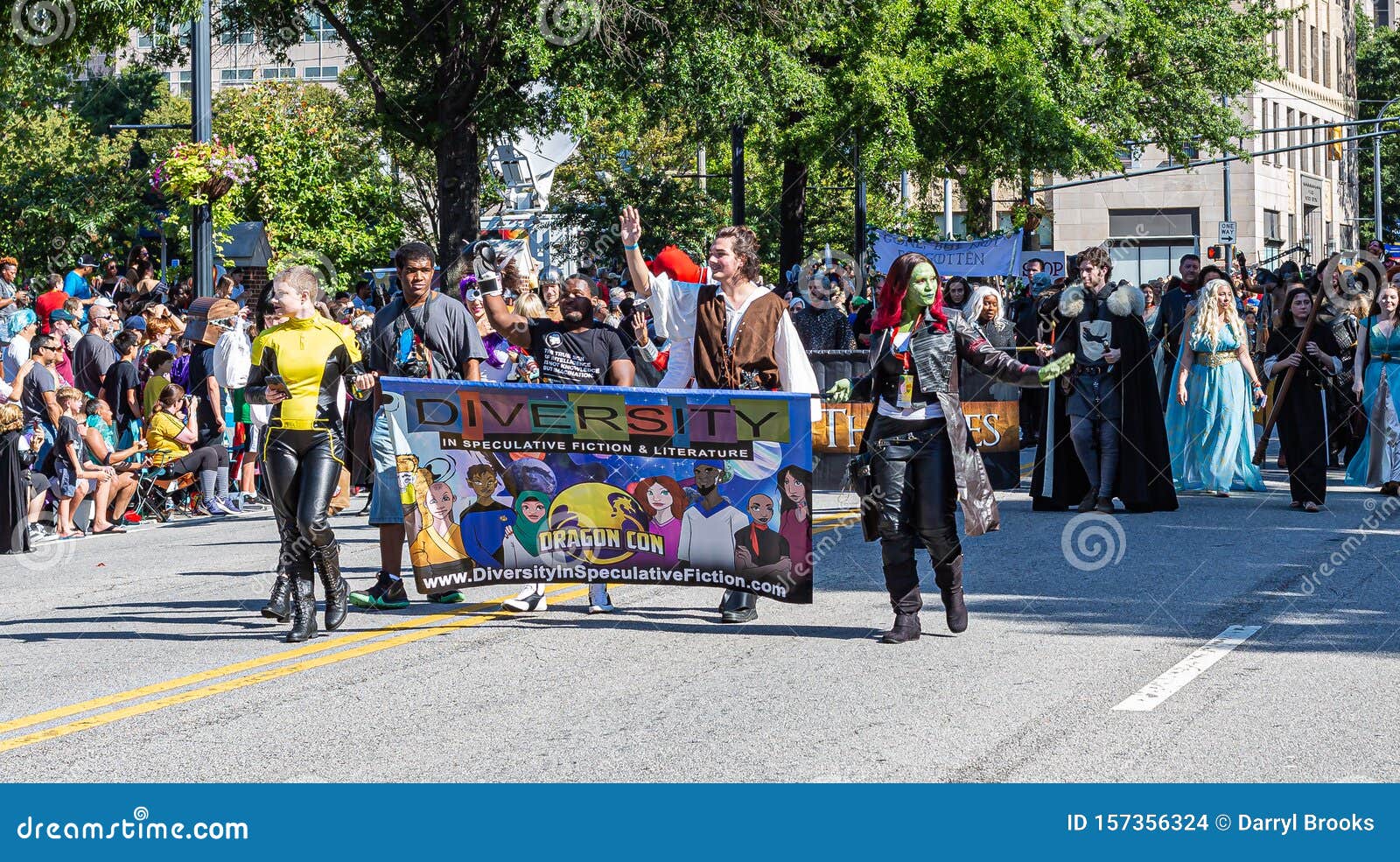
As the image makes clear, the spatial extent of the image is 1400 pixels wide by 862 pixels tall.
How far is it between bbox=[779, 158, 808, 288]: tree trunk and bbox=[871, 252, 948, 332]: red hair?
23158mm

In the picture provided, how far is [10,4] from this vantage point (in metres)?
19.7

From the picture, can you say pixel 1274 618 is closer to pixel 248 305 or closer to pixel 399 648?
pixel 399 648

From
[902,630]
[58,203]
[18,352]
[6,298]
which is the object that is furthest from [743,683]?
[58,203]

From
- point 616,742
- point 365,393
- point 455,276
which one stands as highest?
point 455,276

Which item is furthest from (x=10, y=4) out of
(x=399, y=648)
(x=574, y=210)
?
(x=574, y=210)

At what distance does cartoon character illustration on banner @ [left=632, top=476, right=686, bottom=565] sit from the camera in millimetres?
8906

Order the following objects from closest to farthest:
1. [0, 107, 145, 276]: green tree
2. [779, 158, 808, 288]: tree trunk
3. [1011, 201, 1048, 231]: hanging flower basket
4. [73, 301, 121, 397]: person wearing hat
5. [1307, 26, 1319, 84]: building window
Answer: [73, 301, 121, 397]: person wearing hat < [779, 158, 808, 288]: tree trunk < [0, 107, 145, 276]: green tree < [1011, 201, 1048, 231]: hanging flower basket < [1307, 26, 1319, 84]: building window

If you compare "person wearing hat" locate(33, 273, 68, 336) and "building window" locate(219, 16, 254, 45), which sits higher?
"building window" locate(219, 16, 254, 45)

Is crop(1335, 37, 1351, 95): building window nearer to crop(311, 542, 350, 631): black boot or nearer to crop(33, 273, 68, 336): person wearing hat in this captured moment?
crop(33, 273, 68, 336): person wearing hat

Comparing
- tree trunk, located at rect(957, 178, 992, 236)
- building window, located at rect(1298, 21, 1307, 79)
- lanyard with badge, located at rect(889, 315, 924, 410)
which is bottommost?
lanyard with badge, located at rect(889, 315, 924, 410)

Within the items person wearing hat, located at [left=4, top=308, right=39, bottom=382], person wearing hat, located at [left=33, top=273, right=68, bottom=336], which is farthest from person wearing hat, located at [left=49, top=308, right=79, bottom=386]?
person wearing hat, located at [left=33, top=273, right=68, bottom=336]

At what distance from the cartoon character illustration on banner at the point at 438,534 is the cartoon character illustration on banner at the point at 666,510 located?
97cm

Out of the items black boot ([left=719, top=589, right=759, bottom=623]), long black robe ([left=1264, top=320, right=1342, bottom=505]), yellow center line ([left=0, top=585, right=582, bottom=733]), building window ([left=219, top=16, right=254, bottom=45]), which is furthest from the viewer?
building window ([left=219, top=16, right=254, bottom=45])

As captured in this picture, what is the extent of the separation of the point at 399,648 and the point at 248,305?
517 inches
